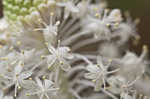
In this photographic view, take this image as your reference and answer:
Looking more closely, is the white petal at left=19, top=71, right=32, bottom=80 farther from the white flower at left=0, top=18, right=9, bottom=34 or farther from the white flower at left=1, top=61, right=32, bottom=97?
the white flower at left=0, top=18, right=9, bottom=34

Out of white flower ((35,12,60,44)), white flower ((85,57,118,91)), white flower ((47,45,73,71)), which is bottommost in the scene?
white flower ((85,57,118,91))

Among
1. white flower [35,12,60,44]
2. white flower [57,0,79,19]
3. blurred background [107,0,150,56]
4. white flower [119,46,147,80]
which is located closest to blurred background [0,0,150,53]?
blurred background [107,0,150,56]

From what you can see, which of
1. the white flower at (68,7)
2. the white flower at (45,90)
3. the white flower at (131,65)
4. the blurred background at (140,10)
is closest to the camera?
the white flower at (45,90)

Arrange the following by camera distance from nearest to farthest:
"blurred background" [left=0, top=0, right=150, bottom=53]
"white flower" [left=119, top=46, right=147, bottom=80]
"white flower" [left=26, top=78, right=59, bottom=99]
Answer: "white flower" [left=26, top=78, right=59, bottom=99]
"white flower" [left=119, top=46, right=147, bottom=80]
"blurred background" [left=0, top=0, right=150, bottom=53]

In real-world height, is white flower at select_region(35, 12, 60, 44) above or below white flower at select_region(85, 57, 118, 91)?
above

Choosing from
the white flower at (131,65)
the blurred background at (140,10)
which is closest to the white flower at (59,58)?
the white flower at (131,65)

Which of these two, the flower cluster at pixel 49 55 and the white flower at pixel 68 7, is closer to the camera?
the flower cluster at pixel 49 55

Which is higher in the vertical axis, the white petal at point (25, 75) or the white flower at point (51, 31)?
the white flower at point (51, 31)

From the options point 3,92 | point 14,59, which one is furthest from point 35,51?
point 3,92

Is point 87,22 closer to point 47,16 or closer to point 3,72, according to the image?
point 47,16

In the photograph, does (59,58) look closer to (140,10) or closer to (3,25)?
(3,25)

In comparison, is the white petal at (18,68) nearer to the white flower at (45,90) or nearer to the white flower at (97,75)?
the white flower at (45,90)

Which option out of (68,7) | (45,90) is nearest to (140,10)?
(68,7)
